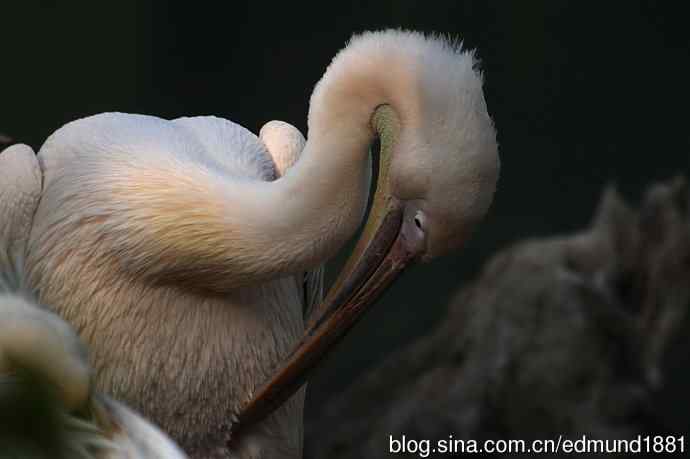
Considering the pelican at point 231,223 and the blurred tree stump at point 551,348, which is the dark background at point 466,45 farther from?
the pelican at point 231,223

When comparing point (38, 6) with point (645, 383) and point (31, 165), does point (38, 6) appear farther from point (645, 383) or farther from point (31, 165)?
point (645, 383)

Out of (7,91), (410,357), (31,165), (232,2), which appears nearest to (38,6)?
(7,91)

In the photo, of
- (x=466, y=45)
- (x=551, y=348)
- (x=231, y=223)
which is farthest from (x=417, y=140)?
(x=466, y=45)

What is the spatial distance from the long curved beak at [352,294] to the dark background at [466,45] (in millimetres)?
2419

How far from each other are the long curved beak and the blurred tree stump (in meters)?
1.85

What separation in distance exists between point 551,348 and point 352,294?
197 cm

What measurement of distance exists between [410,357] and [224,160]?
224 centimetres

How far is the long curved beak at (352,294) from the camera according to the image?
91.4 inches

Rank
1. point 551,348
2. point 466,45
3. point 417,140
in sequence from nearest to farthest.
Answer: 1. point 417,140
2. point 551,348
3. point 466,45

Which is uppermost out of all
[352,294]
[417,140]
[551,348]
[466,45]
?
[466,45]

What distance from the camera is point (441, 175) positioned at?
7.02 ft

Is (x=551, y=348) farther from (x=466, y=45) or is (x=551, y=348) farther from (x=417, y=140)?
(x=417, y=140)

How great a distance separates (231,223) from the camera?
7.27ft

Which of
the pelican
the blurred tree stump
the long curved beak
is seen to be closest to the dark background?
the blurred tree stump
